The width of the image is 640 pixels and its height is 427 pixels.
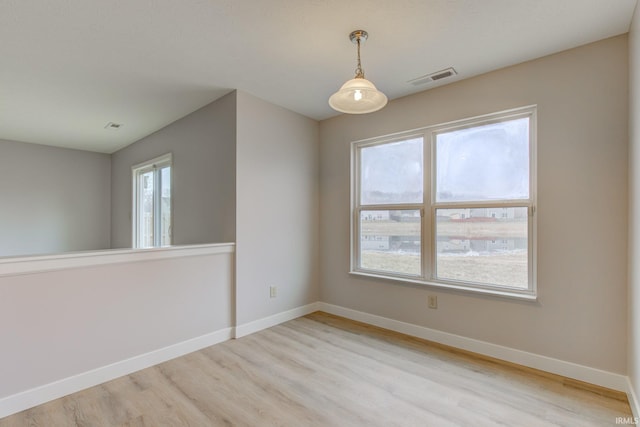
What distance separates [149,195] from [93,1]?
3484mm

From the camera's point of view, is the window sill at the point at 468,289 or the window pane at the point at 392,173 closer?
the window sill at the point at 468,289

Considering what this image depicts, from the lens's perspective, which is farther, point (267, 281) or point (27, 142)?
point (27, 142)

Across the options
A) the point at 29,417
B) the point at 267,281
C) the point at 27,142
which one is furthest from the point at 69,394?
the point at 27,142

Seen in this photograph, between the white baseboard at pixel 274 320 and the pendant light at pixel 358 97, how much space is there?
7.83 feet

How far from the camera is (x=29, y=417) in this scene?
1894 millimetres

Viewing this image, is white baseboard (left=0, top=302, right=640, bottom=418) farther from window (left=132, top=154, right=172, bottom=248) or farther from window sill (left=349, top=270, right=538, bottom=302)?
window (left=132, top=154, right=172, bottom=248)

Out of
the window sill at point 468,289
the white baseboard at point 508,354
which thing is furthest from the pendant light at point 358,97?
the white baseboard at point 508,354

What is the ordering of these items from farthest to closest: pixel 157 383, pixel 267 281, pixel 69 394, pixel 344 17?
pixel 267 281 < pixel 157 383 < pixel 69 394 < pixel 344 17

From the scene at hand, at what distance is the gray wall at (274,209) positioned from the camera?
3.18 m

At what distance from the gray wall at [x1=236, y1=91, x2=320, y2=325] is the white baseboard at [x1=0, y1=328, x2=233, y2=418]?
0.46 metres

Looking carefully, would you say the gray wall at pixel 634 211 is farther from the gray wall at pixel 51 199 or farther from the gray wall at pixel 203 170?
the gray wall at pixel 51 199

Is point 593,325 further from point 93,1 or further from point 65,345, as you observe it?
point 93,1

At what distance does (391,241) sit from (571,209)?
1604mm

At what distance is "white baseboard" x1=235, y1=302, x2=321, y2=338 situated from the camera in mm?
3172
